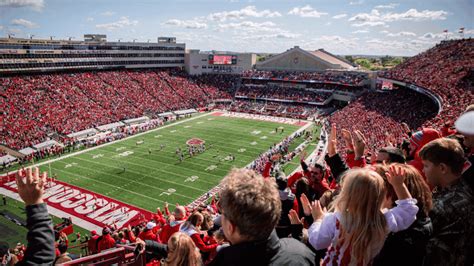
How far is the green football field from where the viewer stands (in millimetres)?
23125

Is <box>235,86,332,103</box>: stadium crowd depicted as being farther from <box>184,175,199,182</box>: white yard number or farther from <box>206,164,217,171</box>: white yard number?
<box>184,175,199,182</box>: white yard number

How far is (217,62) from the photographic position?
2837 inches

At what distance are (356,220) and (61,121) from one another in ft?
134

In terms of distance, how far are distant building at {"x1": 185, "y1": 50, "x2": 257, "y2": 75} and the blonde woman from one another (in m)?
68.6

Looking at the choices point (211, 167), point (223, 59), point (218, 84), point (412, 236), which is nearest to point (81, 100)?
point (211, 167)

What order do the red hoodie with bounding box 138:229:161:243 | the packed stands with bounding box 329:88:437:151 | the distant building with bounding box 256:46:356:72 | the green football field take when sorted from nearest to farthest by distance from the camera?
the red hoodie with bounding box 138:229:161:243 → the green football field → the packed stands with bounding box 329:88:437:151 → the distant building with bounding box 256:46:356:72

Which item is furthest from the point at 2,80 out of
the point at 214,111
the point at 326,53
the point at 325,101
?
the point at 326,53

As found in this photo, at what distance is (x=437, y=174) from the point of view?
3.27 metres

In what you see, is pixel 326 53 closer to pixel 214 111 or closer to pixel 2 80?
pixel 214 111

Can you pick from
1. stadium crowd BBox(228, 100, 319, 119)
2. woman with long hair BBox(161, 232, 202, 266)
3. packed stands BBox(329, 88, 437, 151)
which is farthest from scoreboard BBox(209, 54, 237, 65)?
woman with long hair BBox(161, 232, 202, 266)

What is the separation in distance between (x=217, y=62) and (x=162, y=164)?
47.0m

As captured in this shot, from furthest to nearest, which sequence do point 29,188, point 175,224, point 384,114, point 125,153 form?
point 384,114 → point 125,153 → point 175,224 → point 29,188

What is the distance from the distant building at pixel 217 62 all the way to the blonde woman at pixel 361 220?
225ft

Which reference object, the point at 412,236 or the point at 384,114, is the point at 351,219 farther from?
the point at 384,114
